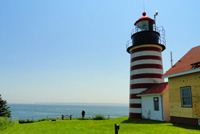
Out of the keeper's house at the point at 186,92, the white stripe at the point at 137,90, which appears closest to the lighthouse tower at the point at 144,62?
the white stripe at the point at 137,90

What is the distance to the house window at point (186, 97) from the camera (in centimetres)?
1320

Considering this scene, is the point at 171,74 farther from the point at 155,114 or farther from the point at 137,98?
the point at 137,98

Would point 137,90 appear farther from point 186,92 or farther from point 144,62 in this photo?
point 186,92

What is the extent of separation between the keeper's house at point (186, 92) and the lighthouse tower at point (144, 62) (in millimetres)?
5627

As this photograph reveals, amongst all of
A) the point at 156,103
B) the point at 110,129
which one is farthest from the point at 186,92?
the point at 110,129

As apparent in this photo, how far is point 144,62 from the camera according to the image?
21.3 meters

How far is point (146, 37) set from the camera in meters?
21.6

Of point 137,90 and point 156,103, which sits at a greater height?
point 137,90

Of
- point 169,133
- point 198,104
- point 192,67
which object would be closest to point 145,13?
point 192,67

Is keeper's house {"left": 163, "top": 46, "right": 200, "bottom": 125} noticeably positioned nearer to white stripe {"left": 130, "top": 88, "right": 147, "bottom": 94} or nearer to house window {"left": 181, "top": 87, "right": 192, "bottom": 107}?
house window {"left": 181, "top": 87, "right": 192, "bottom": 107}

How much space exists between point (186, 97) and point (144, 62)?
27.6 ft

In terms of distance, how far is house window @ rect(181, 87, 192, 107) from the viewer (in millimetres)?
13203

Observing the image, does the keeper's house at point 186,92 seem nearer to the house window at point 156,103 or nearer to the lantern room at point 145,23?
the house window at point 156,103

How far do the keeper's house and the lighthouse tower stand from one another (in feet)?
18.5
